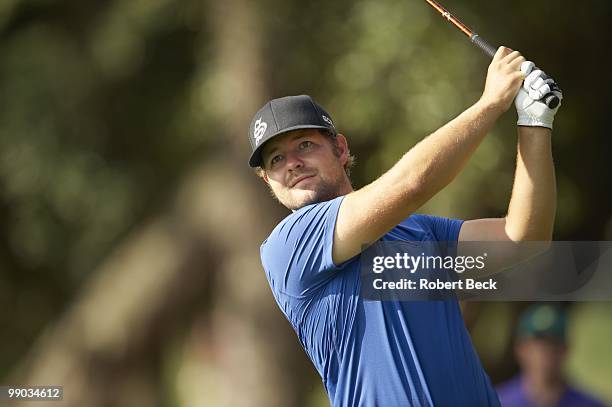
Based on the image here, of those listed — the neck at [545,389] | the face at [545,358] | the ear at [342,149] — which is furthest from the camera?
the face at [545,358]

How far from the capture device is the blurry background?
6230 mm

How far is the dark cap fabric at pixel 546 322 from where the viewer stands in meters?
4.71

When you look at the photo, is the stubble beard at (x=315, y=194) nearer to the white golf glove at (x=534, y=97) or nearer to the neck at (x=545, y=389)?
the white golf glove at (x=534, y=97)

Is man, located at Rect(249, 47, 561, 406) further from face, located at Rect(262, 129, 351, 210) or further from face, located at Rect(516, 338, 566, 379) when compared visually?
face, located at Rect(516, 338, 566, 379)

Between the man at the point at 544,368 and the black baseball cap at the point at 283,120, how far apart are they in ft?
5.80

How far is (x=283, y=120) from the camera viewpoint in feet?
9.52

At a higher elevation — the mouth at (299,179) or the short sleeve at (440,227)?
the mouth at (299,179)

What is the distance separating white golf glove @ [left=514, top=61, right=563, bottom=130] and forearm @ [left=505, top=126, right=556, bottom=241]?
0.02 m

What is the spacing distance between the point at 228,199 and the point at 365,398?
14.8 ft

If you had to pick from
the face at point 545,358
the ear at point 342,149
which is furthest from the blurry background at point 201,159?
the ear at point 342,149

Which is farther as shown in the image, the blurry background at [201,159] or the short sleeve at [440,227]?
the blurry background at [201,159]

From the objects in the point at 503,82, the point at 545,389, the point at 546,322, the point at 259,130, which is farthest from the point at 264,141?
the point at 546,322

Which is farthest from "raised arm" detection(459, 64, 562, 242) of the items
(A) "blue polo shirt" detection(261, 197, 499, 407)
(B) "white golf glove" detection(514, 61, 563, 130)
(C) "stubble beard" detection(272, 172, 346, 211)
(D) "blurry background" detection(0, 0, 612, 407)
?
(D) "blurry background" detection(0, 0, 612, 407)

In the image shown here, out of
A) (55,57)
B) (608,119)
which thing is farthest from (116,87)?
(608,119)
